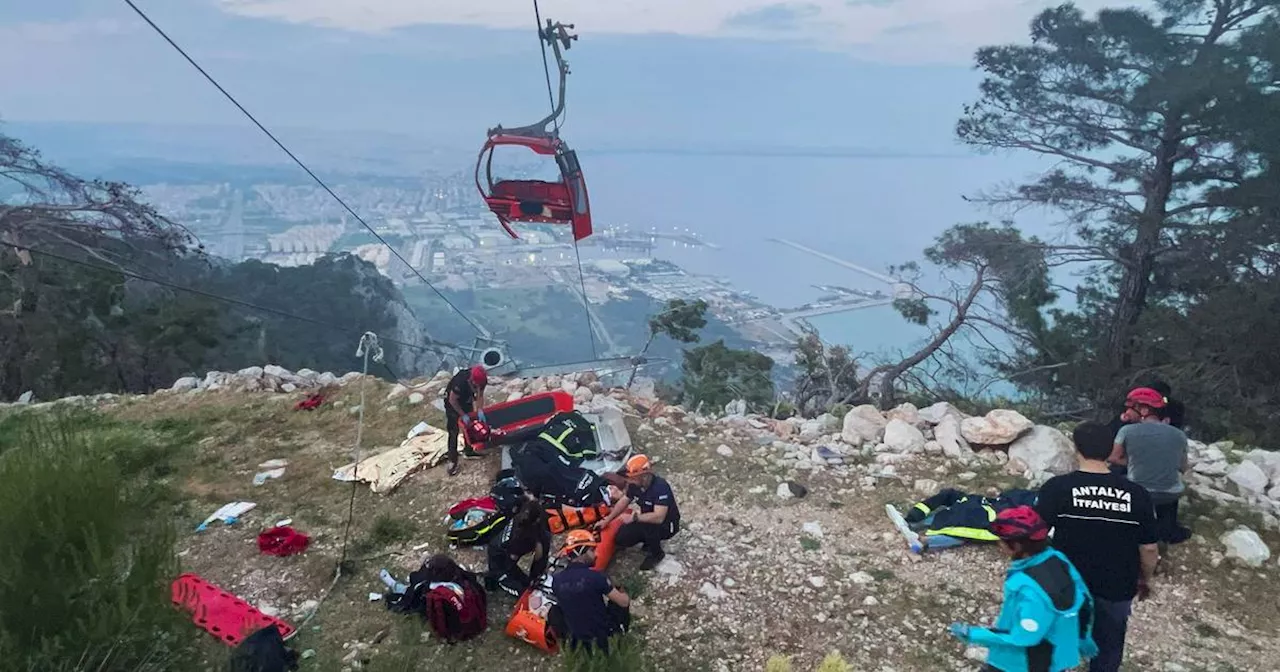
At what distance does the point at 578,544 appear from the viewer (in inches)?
229

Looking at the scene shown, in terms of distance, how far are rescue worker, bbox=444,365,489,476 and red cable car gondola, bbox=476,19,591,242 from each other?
2395 mm

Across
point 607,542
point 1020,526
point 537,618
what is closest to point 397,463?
point 607,542

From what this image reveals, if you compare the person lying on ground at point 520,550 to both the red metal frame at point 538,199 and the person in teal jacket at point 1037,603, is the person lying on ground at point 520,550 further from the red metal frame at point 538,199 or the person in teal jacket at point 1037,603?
the red metal frame at point 538,199

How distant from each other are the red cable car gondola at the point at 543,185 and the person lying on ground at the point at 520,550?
4.10 meters

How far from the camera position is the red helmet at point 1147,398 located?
5.39 metres

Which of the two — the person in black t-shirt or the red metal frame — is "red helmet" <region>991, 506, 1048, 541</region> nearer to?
the person in black t-shirt

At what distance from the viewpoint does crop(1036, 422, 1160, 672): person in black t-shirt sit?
3639mm

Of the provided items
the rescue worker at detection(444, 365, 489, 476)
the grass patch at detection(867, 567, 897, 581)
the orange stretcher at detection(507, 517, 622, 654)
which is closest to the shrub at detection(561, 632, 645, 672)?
the orange stretcher at detection(507, 517, 622, 654)

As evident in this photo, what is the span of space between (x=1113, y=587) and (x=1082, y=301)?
1401cm

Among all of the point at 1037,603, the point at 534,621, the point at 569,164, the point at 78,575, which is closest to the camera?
the point at 1037,603

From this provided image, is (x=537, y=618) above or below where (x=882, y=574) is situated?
above

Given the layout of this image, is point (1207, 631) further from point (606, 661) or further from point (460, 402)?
point (460, 402)

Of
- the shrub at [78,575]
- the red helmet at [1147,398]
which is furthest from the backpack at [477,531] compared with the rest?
the red helmet at [1147,398]

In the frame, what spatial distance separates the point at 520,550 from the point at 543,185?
5.16 metres
